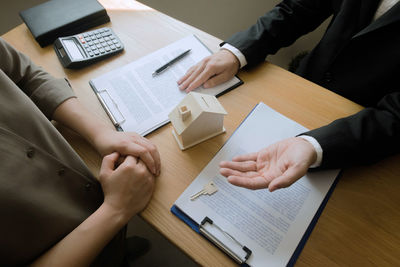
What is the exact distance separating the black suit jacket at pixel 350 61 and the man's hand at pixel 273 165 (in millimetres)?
60

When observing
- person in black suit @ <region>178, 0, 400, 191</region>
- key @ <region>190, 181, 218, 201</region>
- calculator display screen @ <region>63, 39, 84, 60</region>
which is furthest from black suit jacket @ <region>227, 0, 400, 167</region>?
calculator display screen @ <region>63, 39, 84, 60</region>

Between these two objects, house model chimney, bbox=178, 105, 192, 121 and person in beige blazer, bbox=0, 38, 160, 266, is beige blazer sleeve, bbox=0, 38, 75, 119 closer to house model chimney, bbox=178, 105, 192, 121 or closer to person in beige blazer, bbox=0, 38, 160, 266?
person in beige blazer, bbox=0, 38, 160, 266

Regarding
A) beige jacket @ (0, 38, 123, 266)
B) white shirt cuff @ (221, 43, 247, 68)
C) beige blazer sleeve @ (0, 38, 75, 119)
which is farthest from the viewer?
white shirt cuff @ (221, 43, 247, 68)

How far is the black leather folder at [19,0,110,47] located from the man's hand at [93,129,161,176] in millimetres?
498

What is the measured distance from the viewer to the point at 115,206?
1.79ft

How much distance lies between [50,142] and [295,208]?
1.91 feet

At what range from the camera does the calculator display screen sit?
792 mm

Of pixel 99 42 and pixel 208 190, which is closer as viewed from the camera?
pixel 208 190

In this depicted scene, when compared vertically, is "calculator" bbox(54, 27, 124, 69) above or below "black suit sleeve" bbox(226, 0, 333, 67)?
above

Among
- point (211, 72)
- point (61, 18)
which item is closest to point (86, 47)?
point (61, 18)

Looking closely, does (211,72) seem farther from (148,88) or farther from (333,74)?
(333,74)

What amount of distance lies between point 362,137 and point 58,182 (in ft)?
2.42

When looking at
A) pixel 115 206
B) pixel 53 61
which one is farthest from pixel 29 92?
pixel 115 206

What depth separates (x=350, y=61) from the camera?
30.4 inches
